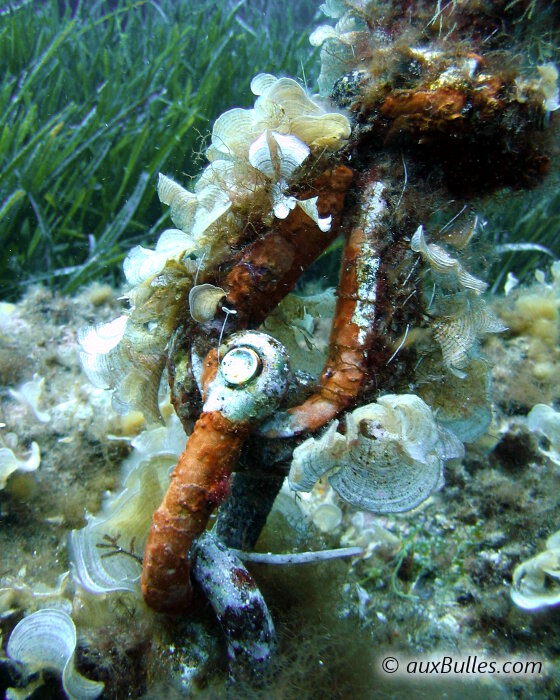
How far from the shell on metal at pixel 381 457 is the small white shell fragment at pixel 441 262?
492 mm

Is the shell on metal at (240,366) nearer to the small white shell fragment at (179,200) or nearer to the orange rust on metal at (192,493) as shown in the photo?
the orange rust on metal at (192,493)

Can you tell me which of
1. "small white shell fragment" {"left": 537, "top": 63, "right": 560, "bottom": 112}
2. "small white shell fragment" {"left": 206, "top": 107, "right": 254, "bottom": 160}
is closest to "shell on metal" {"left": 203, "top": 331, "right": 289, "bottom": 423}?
"small white shell fragment" {"left": 206, "top": 107, "right": 254, "bottom": 160}

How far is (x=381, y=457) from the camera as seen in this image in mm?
1503

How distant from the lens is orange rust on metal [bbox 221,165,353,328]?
168 cm

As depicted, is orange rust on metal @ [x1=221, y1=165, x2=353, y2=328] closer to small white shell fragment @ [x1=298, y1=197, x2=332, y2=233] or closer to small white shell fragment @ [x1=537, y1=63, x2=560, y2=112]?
small white shell fragment @ [x1=298, y1=197, x2=332, y2=233]

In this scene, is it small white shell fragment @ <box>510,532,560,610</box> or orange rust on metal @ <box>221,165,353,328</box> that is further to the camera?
small white shell fragment @ <box>510,532,560,610</box>

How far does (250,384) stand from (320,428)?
0.95 feet

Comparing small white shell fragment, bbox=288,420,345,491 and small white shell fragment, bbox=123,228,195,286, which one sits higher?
small white shell fragment, bbox=123,228,195,286

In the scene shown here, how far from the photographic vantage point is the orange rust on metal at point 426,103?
1.62 metres

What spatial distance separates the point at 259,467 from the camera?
1633 millimetres

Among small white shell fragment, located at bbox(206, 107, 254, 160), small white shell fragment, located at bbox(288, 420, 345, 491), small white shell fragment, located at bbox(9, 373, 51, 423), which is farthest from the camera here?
small white shell fragment, located at bbox(9, 373, 51, 423)

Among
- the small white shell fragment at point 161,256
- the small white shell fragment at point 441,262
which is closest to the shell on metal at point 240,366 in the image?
the small white shell fragment at point 161,256

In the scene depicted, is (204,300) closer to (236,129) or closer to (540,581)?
(236,129)

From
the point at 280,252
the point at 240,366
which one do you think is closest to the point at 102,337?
the point at 240,366
